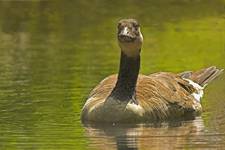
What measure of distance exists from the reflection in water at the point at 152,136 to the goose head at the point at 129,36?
1.20 metres

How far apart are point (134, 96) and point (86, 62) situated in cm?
754

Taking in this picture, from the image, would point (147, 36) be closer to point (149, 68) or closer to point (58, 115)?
point (149, 68)

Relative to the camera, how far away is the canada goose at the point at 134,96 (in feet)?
52.2

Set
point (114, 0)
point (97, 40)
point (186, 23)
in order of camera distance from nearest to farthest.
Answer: point (97, 40) → point (186, 23) → point (114, 0)

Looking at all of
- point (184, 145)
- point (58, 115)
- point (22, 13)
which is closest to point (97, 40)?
point (22, 13)

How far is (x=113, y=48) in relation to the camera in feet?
90.6

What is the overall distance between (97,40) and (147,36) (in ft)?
6.22

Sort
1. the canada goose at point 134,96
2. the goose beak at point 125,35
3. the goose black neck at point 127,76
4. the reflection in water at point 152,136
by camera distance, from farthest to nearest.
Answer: the goose black neck at point 127,76
the canada goose at point 134,96
the goose beak at point 125,35
the reflection in water at point 152,136

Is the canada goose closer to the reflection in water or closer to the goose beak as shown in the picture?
the goose beak

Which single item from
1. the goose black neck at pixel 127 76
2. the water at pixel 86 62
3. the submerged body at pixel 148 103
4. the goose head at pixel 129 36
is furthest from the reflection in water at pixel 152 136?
the goose head at pixel 129 36

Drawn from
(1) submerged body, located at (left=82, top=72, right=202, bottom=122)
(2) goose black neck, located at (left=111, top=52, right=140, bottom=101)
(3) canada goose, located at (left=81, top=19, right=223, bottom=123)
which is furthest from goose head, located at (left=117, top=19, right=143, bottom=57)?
(1) submerged body, located at (left=82, top=72, right=202, bottom=122)

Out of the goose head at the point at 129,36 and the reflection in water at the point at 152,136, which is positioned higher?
the goose head at the point at 129,36

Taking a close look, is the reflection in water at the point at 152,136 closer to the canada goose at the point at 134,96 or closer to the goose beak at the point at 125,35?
the canada goose at the point at 134,96

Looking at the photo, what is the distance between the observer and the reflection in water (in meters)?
14.1
